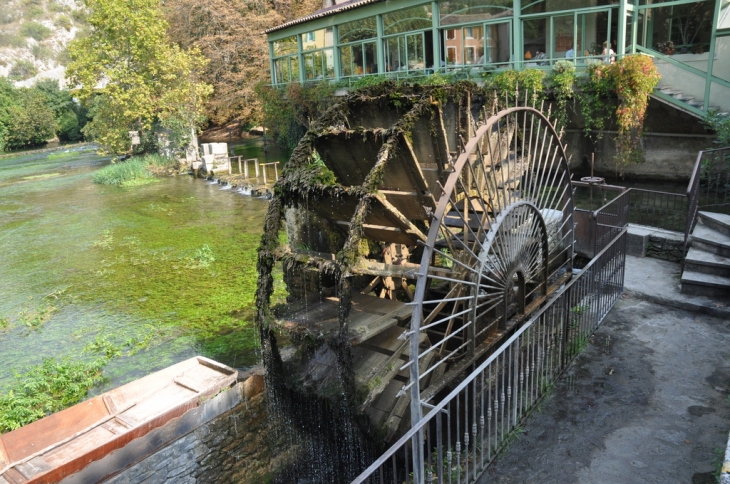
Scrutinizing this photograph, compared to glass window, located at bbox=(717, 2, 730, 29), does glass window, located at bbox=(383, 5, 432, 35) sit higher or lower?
higher

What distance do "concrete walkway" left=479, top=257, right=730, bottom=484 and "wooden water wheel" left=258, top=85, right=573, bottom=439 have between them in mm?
927

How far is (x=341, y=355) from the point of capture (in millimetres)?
5238

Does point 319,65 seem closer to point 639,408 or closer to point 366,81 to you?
point 366,81

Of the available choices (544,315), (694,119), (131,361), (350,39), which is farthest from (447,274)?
(350,39)

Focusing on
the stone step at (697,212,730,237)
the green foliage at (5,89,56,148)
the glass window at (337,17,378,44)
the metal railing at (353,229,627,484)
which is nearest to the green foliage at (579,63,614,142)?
the stone step at (697,212,730,237)

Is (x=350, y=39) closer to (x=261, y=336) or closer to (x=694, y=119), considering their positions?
(x=694, y=119)

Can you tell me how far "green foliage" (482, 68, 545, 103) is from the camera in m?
13.1

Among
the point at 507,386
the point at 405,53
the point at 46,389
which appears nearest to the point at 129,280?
the point at 46,389

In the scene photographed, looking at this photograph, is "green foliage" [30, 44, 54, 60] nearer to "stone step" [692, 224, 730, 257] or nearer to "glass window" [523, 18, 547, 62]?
"glass window" [523, 18, 547, 62]

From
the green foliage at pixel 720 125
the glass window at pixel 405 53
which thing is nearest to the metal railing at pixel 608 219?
the green foliage at pixel 720 125

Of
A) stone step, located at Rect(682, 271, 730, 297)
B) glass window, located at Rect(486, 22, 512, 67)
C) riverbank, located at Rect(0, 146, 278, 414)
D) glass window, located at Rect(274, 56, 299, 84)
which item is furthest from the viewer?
glass window, located at Rect(274, 56, 299, 84)

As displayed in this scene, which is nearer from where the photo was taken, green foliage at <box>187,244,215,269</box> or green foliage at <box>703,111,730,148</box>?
green foliage at <box>703,111,730,148</box>

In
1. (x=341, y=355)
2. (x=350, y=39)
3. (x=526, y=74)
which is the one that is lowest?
(x=341, y=355)

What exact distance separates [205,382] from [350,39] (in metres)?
17.7
